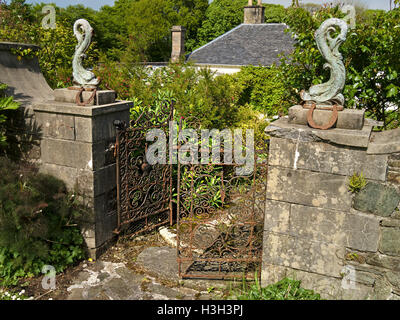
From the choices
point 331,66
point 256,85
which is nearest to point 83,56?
point 331,66

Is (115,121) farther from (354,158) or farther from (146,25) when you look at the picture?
(146,25)

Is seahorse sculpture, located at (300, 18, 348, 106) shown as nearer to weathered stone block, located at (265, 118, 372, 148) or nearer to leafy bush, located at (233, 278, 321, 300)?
weathered stone block, located at (265, 118, 372, 148)

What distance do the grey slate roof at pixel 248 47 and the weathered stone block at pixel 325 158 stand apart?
669 inches

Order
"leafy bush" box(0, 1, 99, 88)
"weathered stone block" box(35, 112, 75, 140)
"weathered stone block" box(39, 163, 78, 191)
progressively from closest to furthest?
"weathered stone block" box(35, 112, 75, 140) → "weathered stone block" box(39, 163, 78, 191) → "leafy bush" box(0, 1, 99, 88)

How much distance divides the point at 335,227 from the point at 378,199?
1.50 feet

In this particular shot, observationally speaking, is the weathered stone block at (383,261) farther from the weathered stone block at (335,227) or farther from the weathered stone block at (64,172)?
the weathered stone block at (64,172)

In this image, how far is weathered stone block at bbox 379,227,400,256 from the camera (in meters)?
3.15

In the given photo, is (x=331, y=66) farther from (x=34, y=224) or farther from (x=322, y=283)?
(x=34, y=224)

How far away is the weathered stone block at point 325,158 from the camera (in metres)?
3.15

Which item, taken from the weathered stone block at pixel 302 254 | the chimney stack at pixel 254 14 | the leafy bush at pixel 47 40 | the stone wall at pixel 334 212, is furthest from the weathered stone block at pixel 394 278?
the chimney stack at pixel 254 14

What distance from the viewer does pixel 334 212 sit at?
3.35 meters

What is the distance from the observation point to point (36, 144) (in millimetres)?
4582

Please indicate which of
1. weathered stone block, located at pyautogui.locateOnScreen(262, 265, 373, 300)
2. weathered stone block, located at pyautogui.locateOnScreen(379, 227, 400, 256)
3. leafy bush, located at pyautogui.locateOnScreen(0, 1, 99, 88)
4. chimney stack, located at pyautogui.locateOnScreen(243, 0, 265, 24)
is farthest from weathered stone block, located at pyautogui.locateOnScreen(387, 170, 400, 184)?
chimney stack, located at pyautogui.locateOnScreen(243, 0, 265, 24)

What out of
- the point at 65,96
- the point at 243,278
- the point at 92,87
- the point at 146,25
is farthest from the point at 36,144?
the point at 146,25
